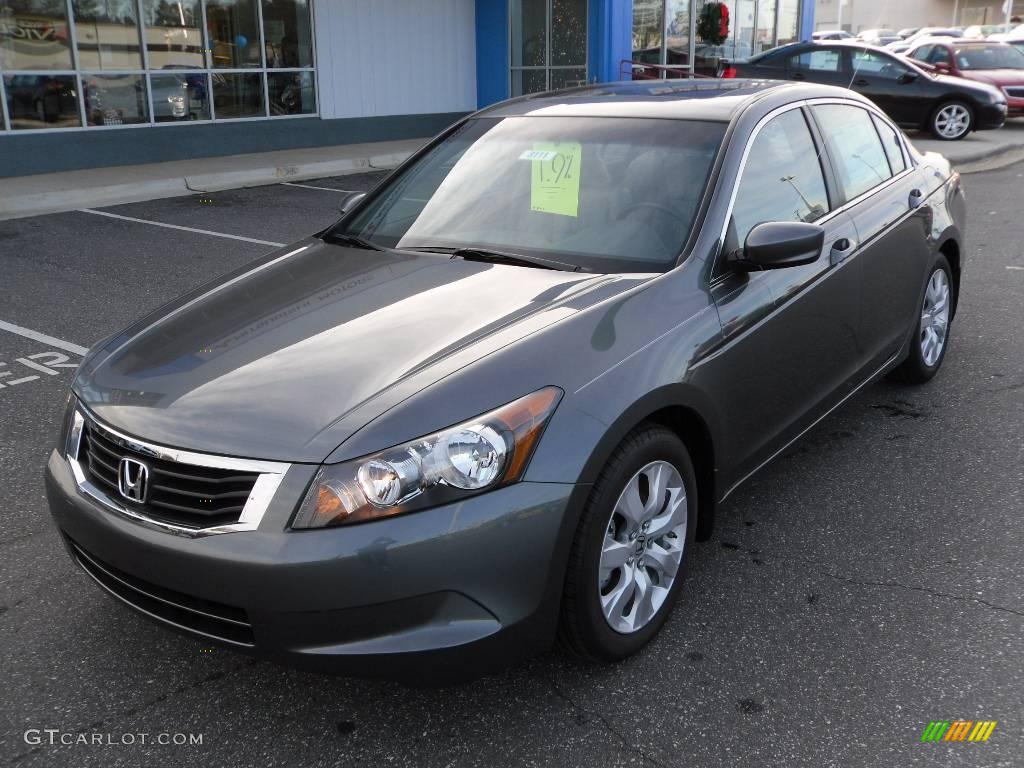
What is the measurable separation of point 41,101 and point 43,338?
779 centimetres

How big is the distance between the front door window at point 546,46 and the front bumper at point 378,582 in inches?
625

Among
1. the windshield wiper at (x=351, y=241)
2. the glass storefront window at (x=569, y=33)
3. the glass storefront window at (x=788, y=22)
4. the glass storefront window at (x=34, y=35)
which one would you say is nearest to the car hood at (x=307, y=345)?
the windshield wiper at (x=351, y=241)

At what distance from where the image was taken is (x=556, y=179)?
3.70 m

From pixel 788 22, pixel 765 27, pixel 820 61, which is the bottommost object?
pixel 820 61

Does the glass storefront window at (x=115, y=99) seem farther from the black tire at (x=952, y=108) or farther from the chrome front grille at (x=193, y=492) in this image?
the black tire at (x=952, y=108)

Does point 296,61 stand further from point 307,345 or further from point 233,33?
point 307,345

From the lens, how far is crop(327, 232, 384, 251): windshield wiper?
383cm

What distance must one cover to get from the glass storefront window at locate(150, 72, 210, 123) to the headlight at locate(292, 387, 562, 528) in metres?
13.0

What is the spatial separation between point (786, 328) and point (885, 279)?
3.56ft

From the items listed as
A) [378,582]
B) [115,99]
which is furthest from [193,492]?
[115,99]

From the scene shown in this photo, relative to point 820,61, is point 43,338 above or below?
below

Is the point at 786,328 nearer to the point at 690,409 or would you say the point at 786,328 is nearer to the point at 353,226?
the point at 690,409

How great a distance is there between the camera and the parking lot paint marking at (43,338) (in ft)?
19.9

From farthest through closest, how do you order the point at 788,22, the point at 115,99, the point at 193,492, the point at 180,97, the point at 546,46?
1. the point at 788,22
2. the point at 546,46
3. the point at 180,97
4. the point at 115,99
5. the point at 193,492
